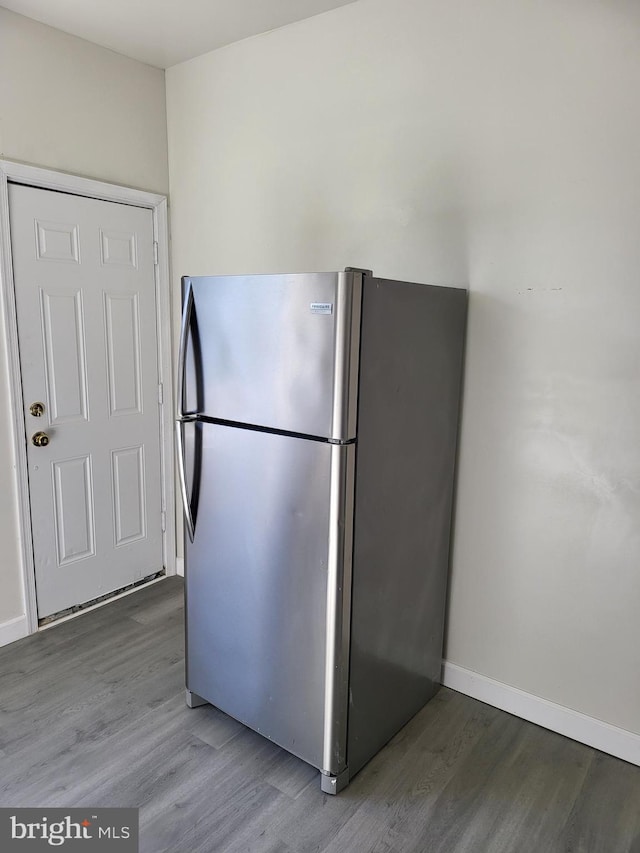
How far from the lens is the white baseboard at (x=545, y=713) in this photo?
2.04 metres

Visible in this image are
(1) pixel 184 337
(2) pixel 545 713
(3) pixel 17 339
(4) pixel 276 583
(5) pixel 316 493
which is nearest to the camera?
(5) pixel 316 493

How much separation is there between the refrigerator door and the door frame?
101 centimetres

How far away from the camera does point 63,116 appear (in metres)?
2.63

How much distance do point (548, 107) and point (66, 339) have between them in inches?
86.2

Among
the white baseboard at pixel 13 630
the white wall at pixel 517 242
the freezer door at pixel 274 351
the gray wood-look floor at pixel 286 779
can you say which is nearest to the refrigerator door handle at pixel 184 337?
the freezer door at pixel 274 351

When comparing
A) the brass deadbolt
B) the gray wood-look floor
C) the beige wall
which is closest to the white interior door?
the brass deadbolt

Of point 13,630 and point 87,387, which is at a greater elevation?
point 87,387

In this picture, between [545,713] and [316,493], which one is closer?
[316,493]

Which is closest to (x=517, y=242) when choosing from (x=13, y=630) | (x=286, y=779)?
(x=286, y=779)

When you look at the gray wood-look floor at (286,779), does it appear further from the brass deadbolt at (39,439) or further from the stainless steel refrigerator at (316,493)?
the brass deadbolt at (39,439)

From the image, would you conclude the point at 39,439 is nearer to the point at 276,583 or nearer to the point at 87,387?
the point at 87,387

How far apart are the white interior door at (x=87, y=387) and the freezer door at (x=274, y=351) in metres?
0.98

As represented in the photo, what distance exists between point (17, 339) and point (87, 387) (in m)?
0.40

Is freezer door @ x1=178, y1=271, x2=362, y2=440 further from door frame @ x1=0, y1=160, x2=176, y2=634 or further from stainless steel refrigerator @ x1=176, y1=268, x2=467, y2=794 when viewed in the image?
door frame @ x1=0, y1=160, x2=176, y2=634
